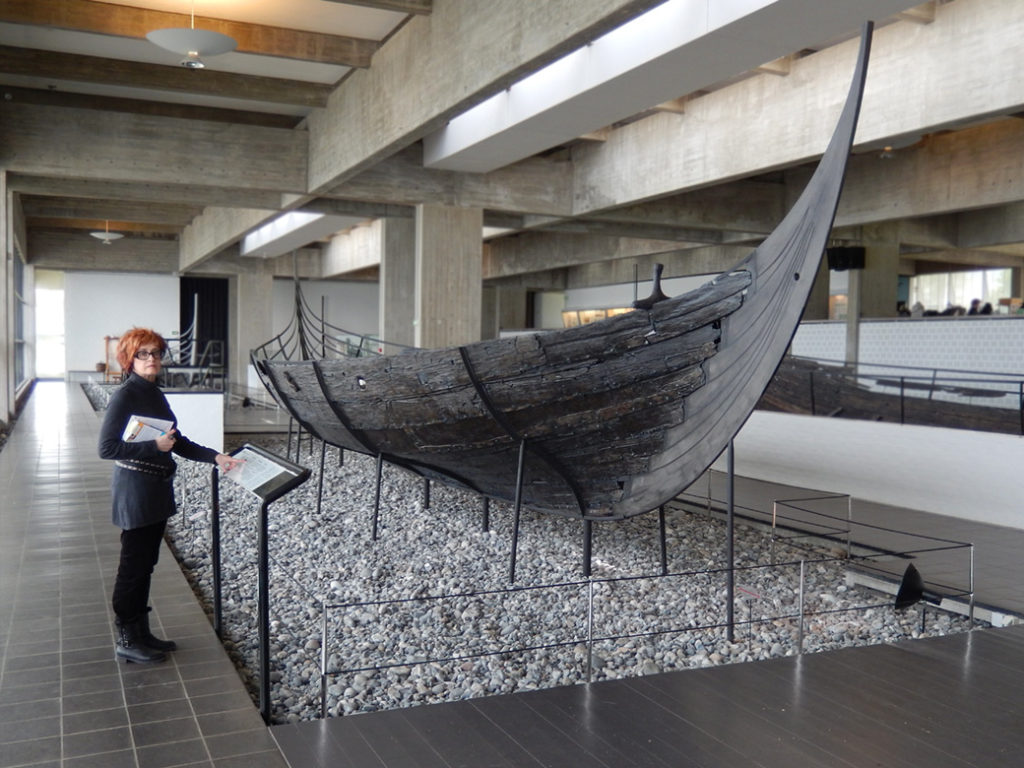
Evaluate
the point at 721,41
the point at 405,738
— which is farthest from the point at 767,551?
the point at 405,738

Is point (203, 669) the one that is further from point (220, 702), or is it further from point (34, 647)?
point (34, 647)

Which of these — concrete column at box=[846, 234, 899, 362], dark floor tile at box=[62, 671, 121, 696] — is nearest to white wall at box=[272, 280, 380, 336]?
concrete column at box=[846, 234, 899, 362]

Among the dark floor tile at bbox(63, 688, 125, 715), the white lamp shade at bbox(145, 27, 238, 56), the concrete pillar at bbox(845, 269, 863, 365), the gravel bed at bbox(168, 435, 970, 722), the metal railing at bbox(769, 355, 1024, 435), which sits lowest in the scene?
the gravel bed at bbox(168, 435, 970, 722)

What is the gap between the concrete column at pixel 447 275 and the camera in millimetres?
11344

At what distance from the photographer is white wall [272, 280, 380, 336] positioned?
28.2 m

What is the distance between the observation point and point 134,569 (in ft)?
10.4

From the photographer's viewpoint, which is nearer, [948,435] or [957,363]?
[948,435]

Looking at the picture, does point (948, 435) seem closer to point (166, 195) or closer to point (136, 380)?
point (136, 380)

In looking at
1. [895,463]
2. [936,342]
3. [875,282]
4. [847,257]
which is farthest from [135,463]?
[875,282]

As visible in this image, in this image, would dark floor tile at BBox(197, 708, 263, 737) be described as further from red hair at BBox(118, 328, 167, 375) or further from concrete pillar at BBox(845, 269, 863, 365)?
concrete pillar at BBox(845, 269, 863, 365)

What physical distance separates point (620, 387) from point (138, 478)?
7.71 ft

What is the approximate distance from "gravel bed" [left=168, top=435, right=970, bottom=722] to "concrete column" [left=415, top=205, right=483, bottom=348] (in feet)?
13.4

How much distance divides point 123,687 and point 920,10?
23.5 ft

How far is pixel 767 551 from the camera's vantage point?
626cm
